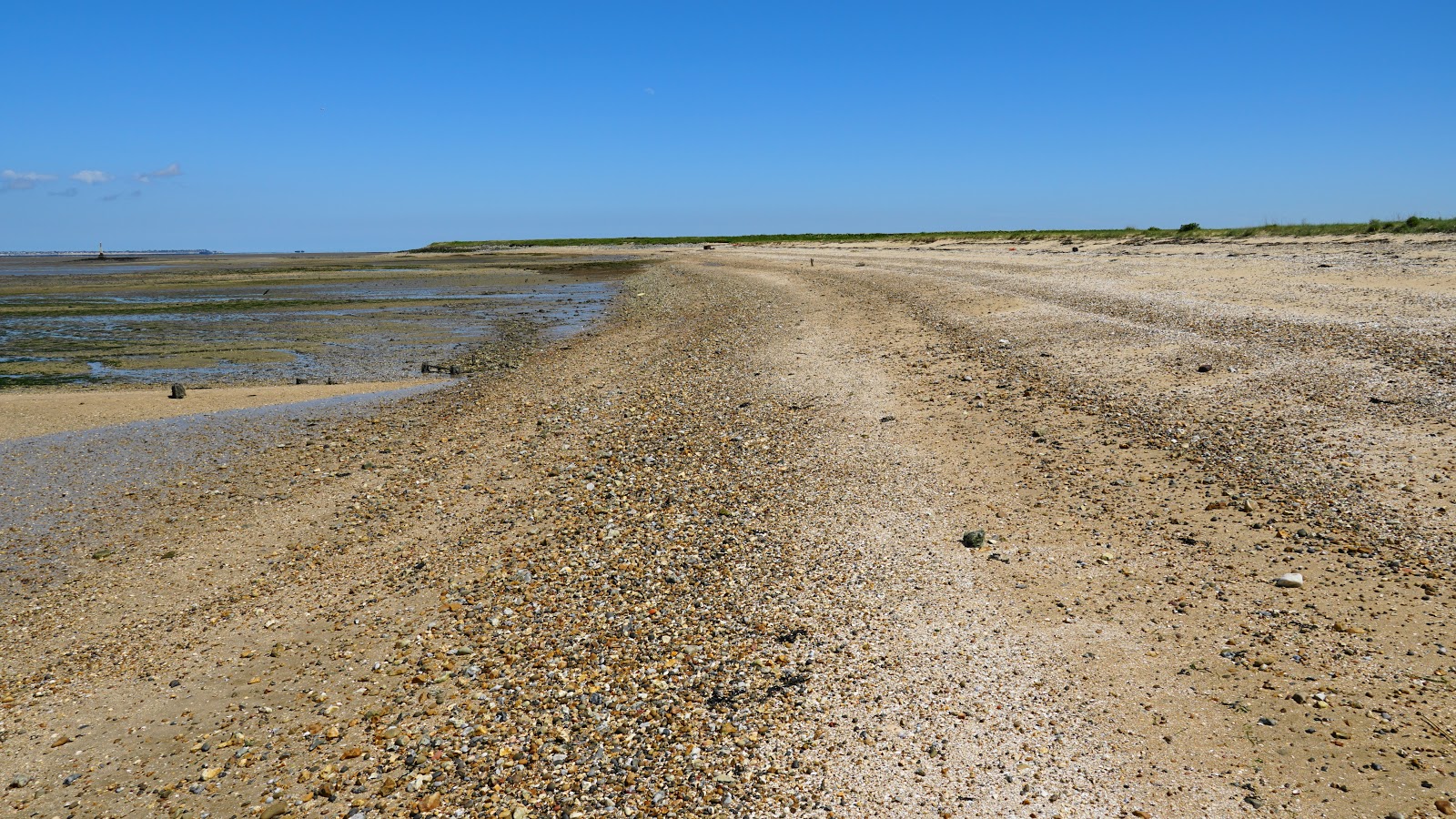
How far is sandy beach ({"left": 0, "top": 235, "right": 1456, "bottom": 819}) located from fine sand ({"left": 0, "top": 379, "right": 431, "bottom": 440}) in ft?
13.1

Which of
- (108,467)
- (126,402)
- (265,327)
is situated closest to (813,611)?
(108,467)

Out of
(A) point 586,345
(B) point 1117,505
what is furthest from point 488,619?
(A) point 586,345

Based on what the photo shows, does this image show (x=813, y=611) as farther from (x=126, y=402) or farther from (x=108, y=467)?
(x=126, y=402)

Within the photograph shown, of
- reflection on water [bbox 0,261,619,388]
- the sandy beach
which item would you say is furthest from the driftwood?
the sandy beach

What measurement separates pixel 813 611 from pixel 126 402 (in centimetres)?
1486

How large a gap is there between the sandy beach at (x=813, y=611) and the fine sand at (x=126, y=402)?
13.1ft

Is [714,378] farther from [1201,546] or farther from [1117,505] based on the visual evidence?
[1201,546]

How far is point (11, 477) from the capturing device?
11.0 meters

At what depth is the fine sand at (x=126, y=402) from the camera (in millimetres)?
14016

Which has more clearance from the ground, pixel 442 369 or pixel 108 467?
pixel 442 369

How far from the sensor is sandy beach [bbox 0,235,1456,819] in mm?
4352

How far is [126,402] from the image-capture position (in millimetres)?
15445

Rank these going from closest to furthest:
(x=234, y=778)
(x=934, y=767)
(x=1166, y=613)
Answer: (x=934, y=767) → (x=234, y=778) → (x=1166, y=613)

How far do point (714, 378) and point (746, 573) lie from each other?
25.9 feet
